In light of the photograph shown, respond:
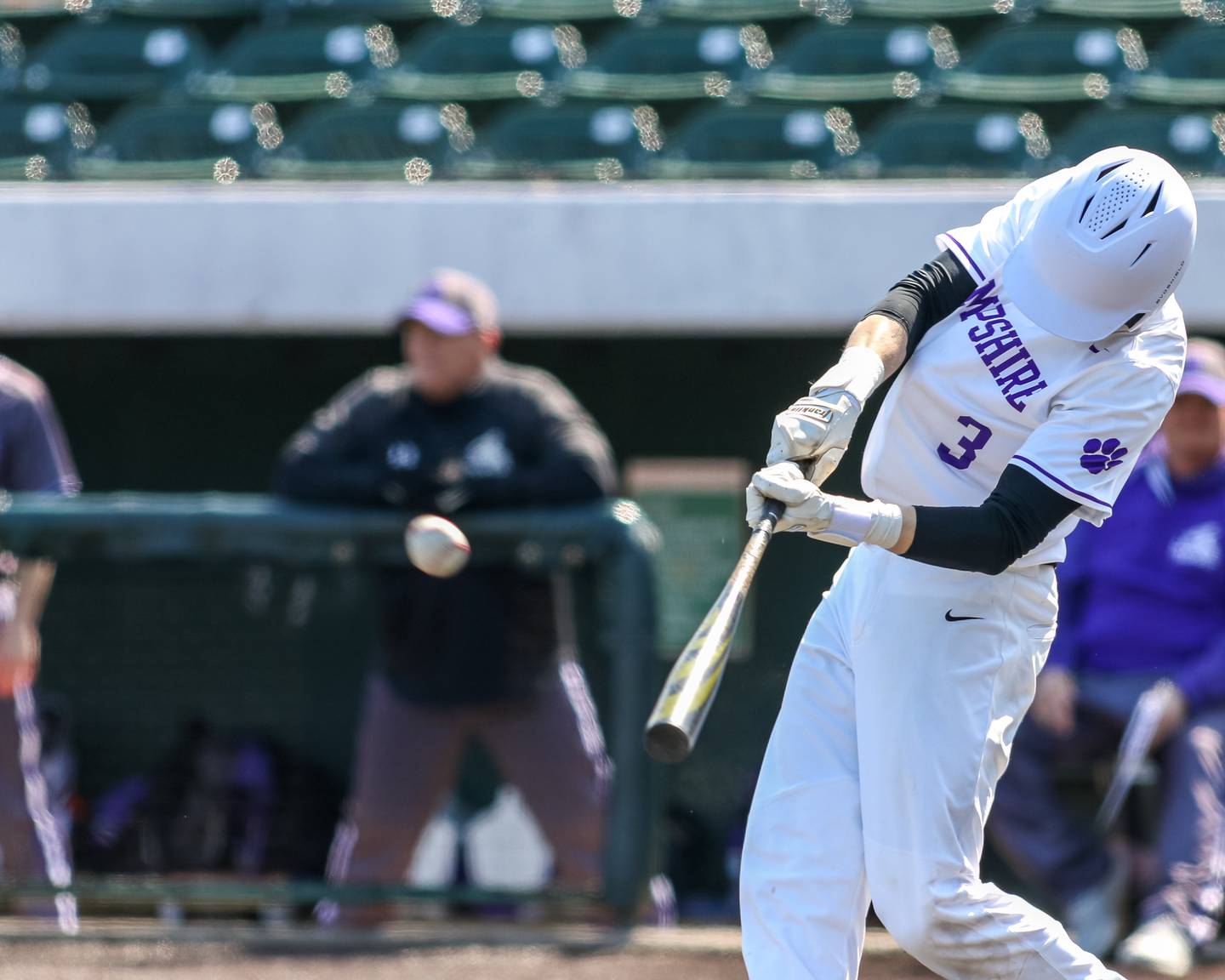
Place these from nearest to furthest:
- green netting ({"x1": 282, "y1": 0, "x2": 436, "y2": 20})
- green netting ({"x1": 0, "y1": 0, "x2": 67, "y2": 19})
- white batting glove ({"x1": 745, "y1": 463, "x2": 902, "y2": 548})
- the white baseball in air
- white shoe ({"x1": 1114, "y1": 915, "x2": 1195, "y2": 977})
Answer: white batting glove ({"x1": 745, "y1": 463, "x2": 902, "y2": 548}) < the white baseball in air < white shoe ({"x1": 1114, "y1": 915, "x2": 1195, "y2": 977}) < green netting ({"x1": 282, "y1": 0, "x2": 436, "y2": 20}) < green netting ({"x1": 0, "y1": 0, "x2": 67, "y2": 19})

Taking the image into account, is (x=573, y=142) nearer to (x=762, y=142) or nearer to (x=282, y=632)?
(x=762, y=142)

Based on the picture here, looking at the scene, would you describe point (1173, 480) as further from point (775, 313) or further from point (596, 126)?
point (596, 126)

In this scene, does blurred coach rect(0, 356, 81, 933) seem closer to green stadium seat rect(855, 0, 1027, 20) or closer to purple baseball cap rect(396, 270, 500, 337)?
purple baseball cap rect(396, 270, 500, 337)

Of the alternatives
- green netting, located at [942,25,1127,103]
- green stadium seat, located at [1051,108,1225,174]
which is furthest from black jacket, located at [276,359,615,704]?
green netting, located at [942,25,1127,103]

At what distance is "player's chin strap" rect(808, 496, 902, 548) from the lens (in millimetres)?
2289

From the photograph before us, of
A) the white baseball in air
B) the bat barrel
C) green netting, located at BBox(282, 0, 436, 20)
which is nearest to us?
the bat barrel

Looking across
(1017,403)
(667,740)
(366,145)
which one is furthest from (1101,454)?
(366,145)

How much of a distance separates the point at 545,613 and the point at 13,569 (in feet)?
4.20

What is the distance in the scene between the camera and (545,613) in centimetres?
404

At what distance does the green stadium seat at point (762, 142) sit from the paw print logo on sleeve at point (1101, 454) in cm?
402

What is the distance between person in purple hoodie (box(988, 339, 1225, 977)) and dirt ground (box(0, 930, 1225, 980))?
0.68 feet

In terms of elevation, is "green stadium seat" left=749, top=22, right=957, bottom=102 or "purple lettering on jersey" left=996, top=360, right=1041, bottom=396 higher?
"green stadium seat" left=749, top=22, right=957, bottom=102

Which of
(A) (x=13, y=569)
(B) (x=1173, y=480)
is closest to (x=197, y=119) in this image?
(A) (x=13, y=569)

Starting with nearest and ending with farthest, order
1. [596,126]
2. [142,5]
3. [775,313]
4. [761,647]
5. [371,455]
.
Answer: [371,455], [761,647], [775,313], [596,126], [142,5]
